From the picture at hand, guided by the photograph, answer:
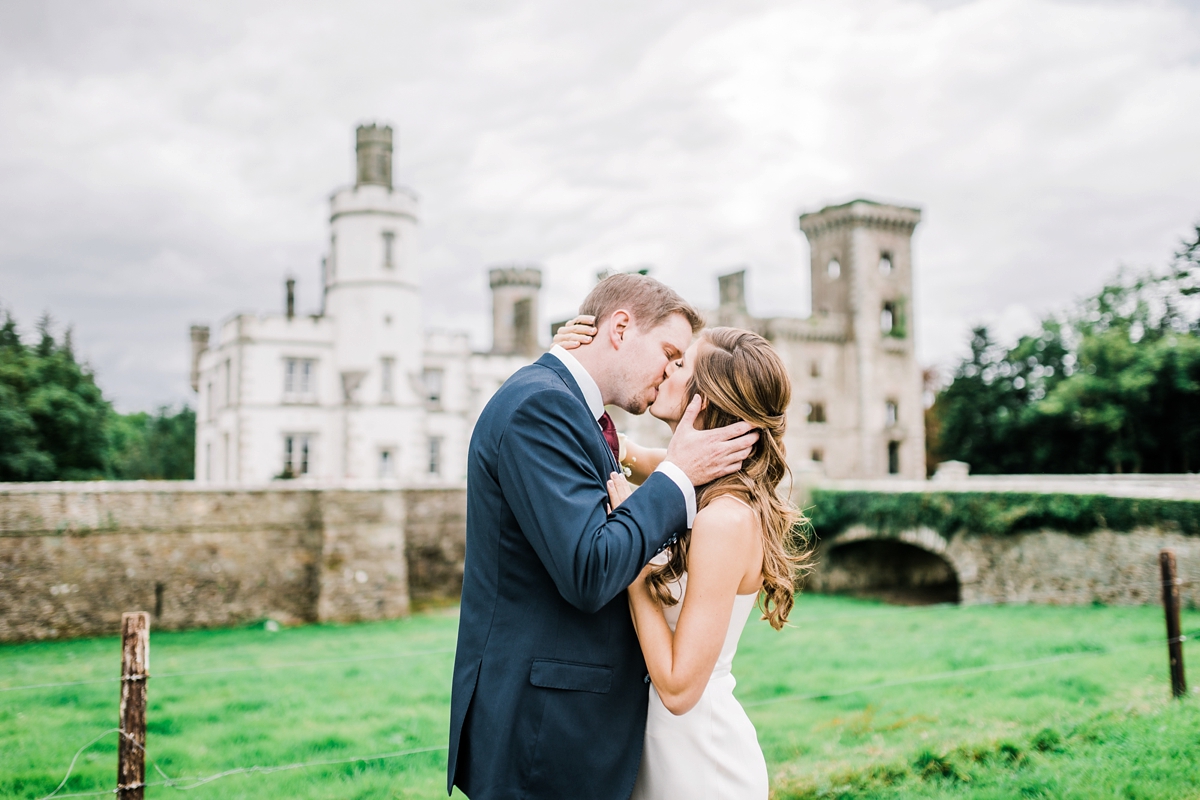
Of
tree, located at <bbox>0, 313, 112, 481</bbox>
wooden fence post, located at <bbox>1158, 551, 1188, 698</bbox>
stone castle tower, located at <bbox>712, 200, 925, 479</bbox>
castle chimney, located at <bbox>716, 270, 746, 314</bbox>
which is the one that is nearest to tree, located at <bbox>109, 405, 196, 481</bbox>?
tree, located at <bbox>0, 313, 112, 481</bbox>

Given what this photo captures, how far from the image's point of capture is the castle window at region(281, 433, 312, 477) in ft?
91.4

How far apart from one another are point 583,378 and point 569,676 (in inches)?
32.7

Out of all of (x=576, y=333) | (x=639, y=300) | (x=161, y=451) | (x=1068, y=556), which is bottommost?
(x=1068, y=556)

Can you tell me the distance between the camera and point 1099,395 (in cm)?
3073

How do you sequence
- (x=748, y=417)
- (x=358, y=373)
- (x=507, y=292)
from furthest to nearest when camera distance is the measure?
(x=507, y=292) < (x=358, y=373) < (x=748, y=417)

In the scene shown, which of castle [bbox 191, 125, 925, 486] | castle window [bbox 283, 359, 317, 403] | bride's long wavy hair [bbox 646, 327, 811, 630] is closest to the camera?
bride's long wavy hair [bbox 646, 327, 811, 630]

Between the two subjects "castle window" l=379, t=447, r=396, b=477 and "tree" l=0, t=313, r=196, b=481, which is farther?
"castle window" l=379, t=447, r=396, b=477

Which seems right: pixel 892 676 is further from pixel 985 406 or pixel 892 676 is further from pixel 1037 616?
pixel 985 406

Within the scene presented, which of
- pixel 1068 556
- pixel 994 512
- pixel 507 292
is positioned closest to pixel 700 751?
pixel 1068 556

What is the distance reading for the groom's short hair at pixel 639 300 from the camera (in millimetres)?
2457

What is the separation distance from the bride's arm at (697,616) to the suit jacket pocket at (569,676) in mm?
140

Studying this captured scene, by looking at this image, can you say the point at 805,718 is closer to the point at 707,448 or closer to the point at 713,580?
the point at 713,580

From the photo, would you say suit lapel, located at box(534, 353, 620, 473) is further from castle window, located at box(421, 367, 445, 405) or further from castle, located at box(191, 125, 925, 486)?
castle window, located at box(421, 367, 445, 405)

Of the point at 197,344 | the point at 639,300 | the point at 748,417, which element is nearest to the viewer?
the point at 748,417
